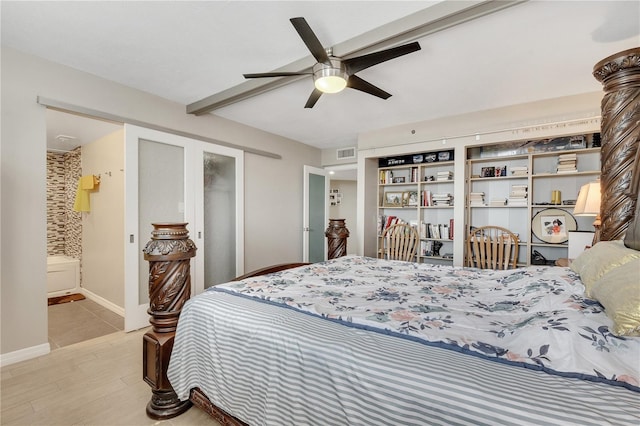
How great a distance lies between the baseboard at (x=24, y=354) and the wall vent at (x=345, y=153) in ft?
15.3

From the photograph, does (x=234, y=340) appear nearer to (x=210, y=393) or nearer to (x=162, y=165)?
(x=210, y=393)

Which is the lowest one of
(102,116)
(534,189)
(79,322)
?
(79,322)

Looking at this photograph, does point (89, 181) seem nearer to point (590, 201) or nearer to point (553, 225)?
point (590, 201)

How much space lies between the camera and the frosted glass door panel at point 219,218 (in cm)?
378

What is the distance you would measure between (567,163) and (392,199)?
7.30 feet

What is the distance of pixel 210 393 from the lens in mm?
1397

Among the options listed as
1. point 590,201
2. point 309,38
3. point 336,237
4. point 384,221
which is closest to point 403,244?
point 384,221

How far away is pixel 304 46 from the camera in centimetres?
226

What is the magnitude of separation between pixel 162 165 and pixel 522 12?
355 cm

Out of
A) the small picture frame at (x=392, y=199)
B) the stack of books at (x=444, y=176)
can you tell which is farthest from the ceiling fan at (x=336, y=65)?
the small picture frame at (x=392, y=199)

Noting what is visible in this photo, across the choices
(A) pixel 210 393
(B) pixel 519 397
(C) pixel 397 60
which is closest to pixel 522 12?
(C) pixel 397 60

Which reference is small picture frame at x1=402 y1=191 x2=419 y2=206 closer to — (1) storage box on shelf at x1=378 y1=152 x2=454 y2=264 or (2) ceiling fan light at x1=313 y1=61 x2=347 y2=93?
(1) storage box on shelf at x1=378 y1=152 x2=454 y2=264

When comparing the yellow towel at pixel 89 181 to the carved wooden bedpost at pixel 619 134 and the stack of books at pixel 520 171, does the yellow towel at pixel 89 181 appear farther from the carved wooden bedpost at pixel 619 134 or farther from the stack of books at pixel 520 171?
the stack of books at pixel 520 171

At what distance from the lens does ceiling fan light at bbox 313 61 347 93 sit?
2.06m
